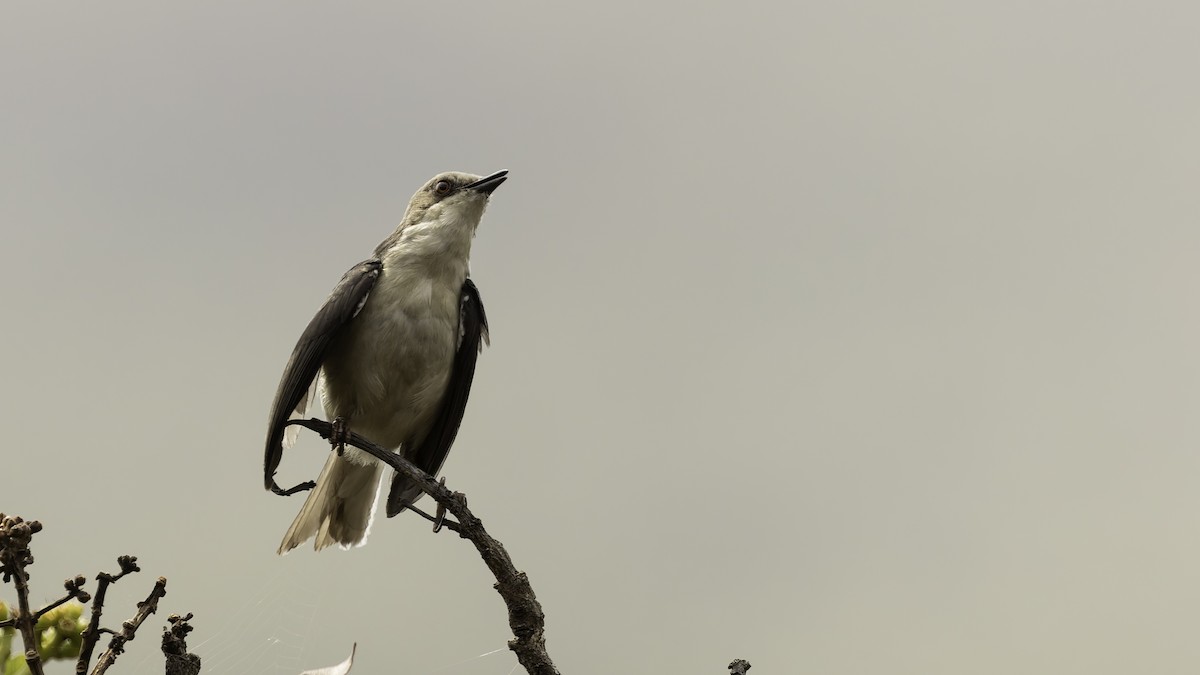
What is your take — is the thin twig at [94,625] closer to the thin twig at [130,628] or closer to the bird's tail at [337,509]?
the thin twig at [130,628]

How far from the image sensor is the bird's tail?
4.56m

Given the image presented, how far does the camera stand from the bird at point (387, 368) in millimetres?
4328

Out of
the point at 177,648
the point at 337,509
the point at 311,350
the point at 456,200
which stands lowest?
the point at 177,648

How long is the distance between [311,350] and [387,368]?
32cm

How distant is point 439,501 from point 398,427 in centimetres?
135

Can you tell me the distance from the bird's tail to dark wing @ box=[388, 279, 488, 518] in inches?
11.4

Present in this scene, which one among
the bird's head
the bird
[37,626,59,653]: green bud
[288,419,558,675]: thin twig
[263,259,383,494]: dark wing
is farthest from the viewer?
the bird's head

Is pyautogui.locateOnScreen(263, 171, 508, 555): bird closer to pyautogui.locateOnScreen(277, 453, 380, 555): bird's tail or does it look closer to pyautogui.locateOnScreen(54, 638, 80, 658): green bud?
pyautogui.locateOnScreen(277, 453, 380, 555): bird's tail

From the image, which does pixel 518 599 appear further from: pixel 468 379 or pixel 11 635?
pixel 468 379

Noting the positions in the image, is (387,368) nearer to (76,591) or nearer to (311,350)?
(311,350)

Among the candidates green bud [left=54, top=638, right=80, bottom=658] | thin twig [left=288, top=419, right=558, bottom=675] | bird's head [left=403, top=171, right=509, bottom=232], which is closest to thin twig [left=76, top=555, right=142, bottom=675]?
green bud [left=54, top=638, right=80, bottom=658]

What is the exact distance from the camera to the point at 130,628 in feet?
7.11

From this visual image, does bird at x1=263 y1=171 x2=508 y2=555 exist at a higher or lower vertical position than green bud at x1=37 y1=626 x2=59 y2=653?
higher

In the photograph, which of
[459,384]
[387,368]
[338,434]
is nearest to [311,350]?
[387,368]
